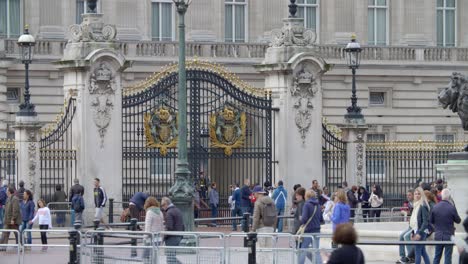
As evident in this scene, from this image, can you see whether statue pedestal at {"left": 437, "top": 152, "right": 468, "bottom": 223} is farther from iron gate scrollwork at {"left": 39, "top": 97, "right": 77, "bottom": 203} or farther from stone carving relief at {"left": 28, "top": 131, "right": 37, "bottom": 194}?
stone carving relief at {"left": 28, "top": 131, "right": 37, "bottom": 194}

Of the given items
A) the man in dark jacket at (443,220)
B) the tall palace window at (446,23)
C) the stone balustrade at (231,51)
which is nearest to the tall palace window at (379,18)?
the stone balustrade at (231,51)

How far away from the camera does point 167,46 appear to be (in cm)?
5900

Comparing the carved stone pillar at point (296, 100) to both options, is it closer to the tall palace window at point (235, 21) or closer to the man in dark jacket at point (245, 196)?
the man in dark jacket at point (245, 196)

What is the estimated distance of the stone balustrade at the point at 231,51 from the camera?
57625mm

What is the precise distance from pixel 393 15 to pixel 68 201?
2409 cm

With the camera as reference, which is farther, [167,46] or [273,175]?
[167,46]

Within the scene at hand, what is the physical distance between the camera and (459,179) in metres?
31.9

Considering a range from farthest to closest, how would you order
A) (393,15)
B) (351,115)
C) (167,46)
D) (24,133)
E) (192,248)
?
(393,15) → (167,46) → (351,115) → (24,133) → (192,248)

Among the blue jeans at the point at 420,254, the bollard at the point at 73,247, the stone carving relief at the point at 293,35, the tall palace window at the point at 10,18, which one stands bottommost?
the blue jeans at the point at 420,254

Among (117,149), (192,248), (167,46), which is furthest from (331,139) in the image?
(192,248)

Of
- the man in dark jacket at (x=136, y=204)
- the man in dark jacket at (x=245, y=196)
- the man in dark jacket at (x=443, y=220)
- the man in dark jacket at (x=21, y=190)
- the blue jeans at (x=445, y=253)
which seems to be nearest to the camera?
the blue jeans at (x=445, y=253)

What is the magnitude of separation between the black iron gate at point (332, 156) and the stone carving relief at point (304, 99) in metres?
0.94

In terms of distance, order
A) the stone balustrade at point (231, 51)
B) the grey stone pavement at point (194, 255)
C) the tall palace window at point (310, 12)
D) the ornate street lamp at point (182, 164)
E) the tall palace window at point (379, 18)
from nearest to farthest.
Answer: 1. the grey stone pavement at point (194, 255)
2. the ornate street lamp at point (182, 164)
3. the stone balustrade at point (231, 51)
4. the tall palace window at point (310, 12)
5. the tall palace window at point (379, 18)

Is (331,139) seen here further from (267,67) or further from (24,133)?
(24,133)
